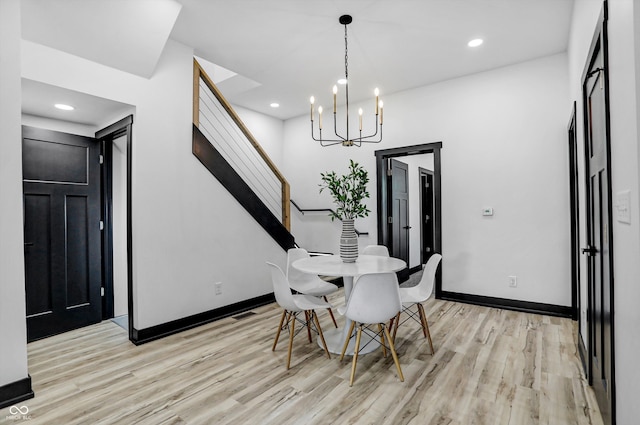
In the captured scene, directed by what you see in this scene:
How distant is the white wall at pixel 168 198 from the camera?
2.85 m

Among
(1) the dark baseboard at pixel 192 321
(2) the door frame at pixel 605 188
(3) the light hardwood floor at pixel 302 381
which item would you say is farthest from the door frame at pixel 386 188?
(2) the door frame at pixel 605 188

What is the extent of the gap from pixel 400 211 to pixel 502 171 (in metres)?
1.77

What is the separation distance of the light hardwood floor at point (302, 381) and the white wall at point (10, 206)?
330mm

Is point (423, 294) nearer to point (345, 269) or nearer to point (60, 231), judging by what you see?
point (345, 269)

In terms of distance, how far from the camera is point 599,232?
69.7 inches

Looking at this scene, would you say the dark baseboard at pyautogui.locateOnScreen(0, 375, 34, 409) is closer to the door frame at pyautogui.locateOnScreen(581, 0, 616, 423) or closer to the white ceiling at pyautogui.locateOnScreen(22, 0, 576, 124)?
the white ceiling at pyautogui.locateOnScreen(22, 0, 576, 124)

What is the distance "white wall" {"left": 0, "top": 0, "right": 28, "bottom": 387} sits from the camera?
2059mm

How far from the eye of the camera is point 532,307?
3812 mm

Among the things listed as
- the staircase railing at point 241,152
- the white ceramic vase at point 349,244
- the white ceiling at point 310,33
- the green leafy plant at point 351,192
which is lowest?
the white ceramic vase at point 349,244

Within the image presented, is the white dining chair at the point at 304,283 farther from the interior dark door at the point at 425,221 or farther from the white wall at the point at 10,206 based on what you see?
the interior dark door at the point at 425,221

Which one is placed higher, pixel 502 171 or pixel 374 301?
pixel 502 171

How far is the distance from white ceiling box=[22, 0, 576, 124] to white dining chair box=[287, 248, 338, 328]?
2170mm

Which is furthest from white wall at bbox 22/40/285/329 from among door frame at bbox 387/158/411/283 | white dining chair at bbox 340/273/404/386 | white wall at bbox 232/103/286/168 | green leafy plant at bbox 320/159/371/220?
door frame at bbox 387/158/411/283

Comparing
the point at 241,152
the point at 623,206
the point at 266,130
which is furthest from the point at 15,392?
the point at 266,130
